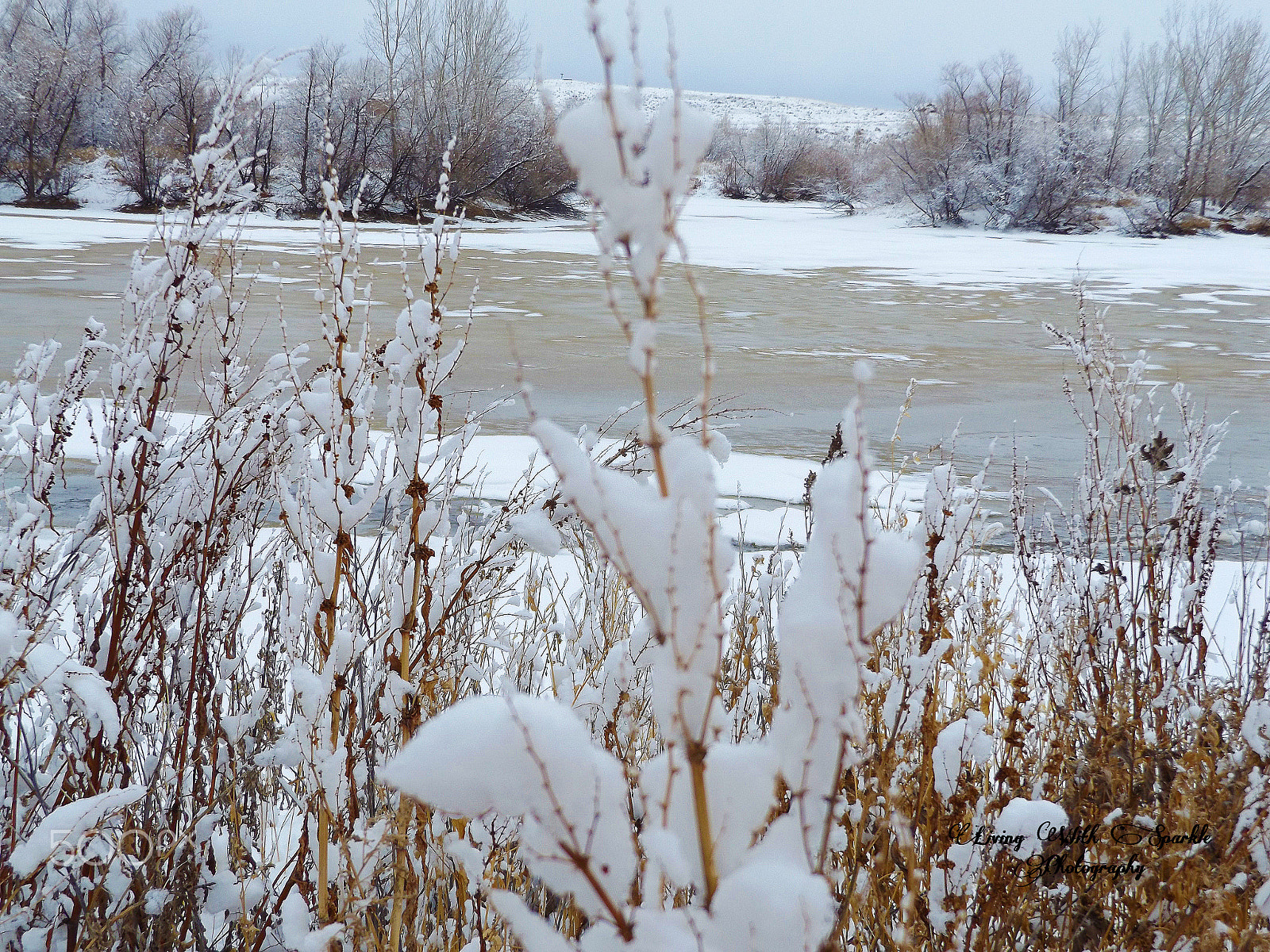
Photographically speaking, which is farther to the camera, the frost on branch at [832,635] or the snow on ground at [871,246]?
the snow on ground at [871,246]

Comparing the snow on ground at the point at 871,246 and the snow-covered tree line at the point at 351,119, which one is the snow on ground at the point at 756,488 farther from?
the snow-covered tree line at the point at 351,119

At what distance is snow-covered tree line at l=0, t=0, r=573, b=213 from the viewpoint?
1136 inches

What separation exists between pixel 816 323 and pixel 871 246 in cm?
1314

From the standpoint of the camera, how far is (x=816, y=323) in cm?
1210

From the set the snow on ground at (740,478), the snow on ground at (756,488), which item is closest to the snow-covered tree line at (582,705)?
the snow on ground at (756,488)

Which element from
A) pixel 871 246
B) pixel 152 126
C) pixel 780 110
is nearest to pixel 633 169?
pixel 871 246

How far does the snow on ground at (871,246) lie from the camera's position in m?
18.1

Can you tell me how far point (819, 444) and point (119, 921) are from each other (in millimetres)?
5400

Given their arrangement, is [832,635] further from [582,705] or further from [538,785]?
[582,705]

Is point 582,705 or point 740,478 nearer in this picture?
point 582,705

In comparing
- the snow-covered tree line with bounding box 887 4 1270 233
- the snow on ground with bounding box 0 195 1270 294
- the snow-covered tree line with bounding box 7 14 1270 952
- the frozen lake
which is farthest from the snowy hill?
the snow-covered tree line with bounding box 7 14 1270 952

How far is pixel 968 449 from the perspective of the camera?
21.9 ft

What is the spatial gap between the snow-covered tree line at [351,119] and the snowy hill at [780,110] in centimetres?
Answer: 4339

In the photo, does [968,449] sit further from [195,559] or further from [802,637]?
[802,637]
